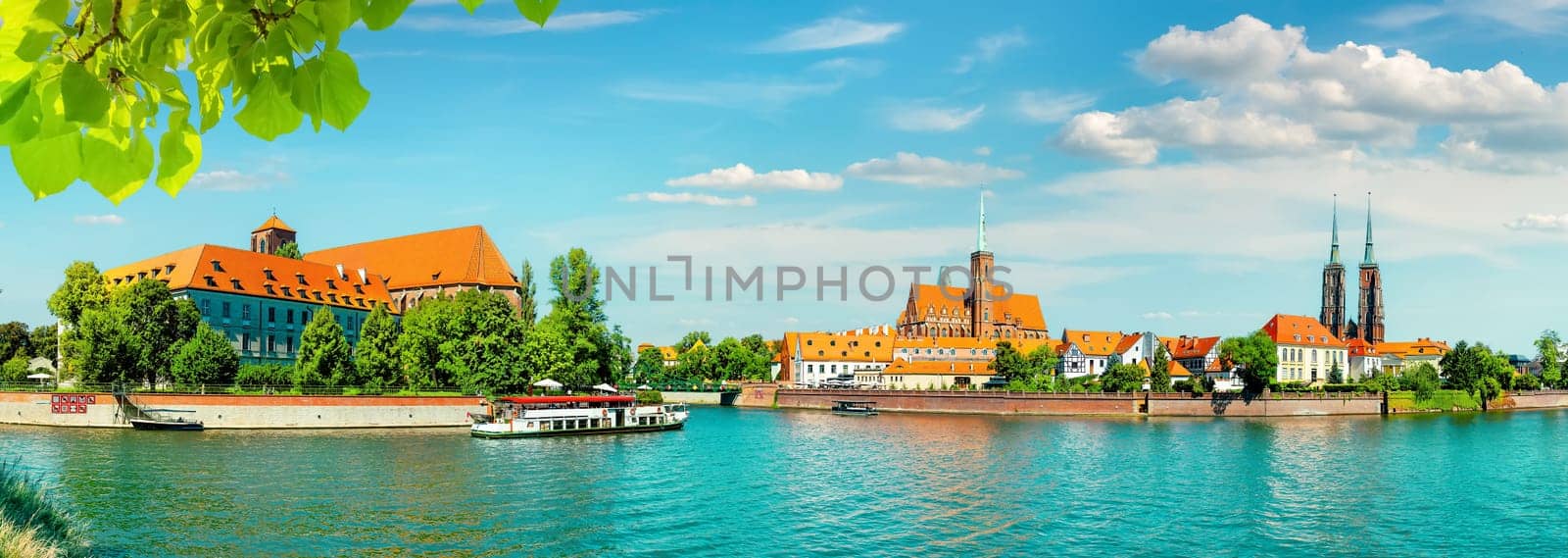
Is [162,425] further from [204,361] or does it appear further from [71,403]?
[204,361]

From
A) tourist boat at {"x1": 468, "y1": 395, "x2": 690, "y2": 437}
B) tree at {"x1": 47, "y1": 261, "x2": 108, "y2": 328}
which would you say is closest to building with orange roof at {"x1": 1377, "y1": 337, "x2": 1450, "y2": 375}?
tourist boat at {"x1": 468, "y1": 395, "x2": 690, "y2": 437}

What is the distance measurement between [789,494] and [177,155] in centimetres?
3820

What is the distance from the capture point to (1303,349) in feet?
396

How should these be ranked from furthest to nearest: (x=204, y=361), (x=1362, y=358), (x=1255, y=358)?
(x=1362, y=358) → (x=1255, y=358) → (x=204, y=361)

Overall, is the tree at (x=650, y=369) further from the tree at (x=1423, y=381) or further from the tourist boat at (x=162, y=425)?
the tree at (x=1423, y=381)

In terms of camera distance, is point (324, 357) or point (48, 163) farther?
point (324, 357)

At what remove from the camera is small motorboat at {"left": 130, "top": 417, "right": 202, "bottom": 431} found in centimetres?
5844

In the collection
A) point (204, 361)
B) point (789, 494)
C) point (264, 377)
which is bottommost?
point (789, 494)

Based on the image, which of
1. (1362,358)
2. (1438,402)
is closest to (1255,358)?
(1438,402)

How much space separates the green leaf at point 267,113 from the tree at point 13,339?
120701 mm

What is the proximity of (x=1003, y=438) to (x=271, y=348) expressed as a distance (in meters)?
60.0

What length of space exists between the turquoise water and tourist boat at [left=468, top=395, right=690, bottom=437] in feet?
9.68

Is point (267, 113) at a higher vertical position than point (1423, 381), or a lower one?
higher

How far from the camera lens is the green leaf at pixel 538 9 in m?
2.59
